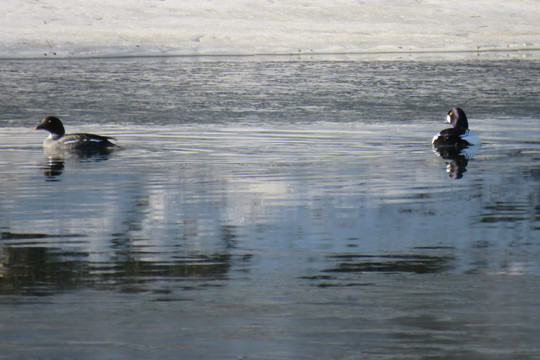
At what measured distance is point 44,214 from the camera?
9195 mm

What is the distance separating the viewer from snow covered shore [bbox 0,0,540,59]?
4209cm

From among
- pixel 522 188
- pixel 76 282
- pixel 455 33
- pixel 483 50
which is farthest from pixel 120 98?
pixel 455 33

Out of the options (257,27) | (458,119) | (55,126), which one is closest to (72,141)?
(55,126)

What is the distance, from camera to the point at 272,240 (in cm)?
788

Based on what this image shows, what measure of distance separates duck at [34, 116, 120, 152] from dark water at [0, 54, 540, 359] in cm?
25

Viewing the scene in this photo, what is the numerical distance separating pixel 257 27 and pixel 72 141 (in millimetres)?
33157

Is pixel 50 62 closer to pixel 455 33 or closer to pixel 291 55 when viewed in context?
pixel 291 55

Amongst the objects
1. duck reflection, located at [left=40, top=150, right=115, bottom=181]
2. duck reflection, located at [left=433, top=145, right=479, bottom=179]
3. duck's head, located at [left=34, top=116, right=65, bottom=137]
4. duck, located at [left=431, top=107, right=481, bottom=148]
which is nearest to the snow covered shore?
duck's head, located at [left=34, top=116, right=65, bottom=137]

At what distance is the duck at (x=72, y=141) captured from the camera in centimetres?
1405

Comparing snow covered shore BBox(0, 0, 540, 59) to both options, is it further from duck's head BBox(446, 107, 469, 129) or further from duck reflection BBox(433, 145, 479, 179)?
duck reflection BBox(433, 145, 479, 179)

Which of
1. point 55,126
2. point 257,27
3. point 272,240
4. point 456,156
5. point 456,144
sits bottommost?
point 272,240

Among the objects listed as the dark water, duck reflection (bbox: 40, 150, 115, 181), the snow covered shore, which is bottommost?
the dark water

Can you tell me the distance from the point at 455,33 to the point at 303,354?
44507 millimetres

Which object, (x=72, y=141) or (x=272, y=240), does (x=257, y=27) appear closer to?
(x=72, y=141)
